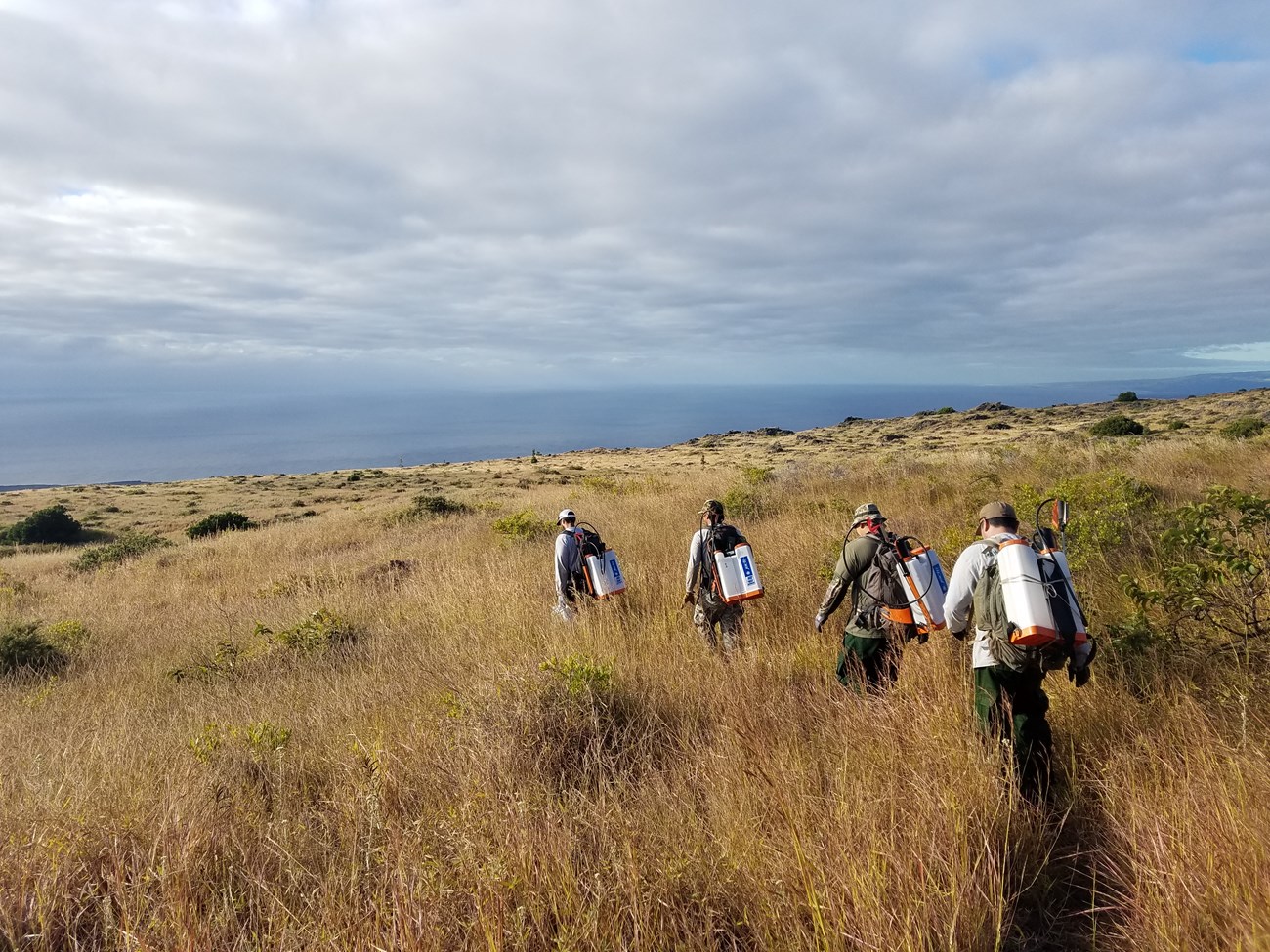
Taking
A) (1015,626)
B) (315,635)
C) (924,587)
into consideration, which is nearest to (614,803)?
(1015,626)

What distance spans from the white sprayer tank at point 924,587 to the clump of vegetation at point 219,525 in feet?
71.4

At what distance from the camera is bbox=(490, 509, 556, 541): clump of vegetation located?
12211 millimetres

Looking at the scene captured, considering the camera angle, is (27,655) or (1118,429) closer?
(27,655)

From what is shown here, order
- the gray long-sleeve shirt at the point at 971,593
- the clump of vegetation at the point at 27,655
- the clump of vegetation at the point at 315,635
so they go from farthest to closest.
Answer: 1. the clump of vegetation at the point at 27,655
2. the clump of vegetation at the point at 315,635
3. the gray long-sleeve shirt at the point at 971,593

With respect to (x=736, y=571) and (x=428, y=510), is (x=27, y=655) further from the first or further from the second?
(x=428, y=510)

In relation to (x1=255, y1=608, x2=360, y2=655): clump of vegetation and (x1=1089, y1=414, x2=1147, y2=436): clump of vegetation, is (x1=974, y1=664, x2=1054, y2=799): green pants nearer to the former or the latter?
(x1=255, y1=608, x2=360, y2=655): clump of vegetation

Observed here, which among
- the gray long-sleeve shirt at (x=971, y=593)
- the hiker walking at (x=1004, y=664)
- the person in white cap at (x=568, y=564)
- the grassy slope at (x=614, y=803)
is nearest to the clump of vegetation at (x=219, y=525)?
the grassy slope at (x=614, y=803)

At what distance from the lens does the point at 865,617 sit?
14.9 feet

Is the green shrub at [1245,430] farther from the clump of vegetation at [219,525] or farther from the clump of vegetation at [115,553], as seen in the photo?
the clump of vegetation at [219,525]

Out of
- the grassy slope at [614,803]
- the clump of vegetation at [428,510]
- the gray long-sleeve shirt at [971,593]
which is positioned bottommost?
the grassy slope at [614,803]

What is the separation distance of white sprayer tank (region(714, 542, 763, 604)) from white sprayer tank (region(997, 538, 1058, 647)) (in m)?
2.52

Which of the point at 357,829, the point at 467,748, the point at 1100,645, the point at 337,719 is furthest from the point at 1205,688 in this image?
the point at 337,719

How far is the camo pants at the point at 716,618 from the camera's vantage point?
5.83 m

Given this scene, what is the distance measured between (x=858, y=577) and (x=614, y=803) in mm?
2479
